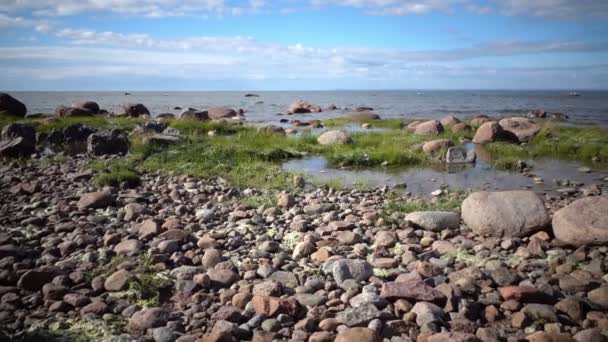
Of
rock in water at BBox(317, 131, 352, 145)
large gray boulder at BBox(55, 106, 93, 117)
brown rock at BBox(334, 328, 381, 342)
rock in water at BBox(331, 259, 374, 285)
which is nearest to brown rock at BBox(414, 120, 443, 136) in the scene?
rock in water at BBox(317, 131, 352, 145)

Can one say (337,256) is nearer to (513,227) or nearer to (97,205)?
(513,227)

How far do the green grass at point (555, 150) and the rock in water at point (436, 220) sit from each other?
722 cm

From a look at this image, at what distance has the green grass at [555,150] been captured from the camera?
1353cm

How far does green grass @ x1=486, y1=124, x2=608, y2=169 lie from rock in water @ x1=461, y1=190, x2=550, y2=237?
701 centimetres

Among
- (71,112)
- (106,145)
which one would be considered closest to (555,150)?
(106,145)

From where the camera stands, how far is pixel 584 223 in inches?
215

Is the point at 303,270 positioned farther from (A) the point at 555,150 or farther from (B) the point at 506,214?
(A) the point at 555,150

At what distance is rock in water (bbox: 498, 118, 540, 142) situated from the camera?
18.0 metres

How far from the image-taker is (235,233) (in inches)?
242

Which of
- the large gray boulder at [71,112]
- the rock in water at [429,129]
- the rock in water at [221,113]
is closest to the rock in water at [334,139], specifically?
the rock in water at [429,129]

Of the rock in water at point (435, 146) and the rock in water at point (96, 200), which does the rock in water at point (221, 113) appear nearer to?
the rock in water at point (435, 146)

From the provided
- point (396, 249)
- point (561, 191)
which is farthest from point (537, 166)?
point (396, 249)

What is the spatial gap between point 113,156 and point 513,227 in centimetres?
1221

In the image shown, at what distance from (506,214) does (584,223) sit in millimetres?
960
